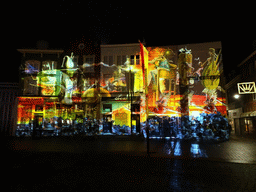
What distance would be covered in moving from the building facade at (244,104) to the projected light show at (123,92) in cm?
415

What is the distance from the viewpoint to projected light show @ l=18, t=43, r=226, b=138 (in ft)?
61.3

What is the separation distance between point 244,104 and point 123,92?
1363cm

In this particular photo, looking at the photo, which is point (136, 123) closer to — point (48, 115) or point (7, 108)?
point (48, 115)

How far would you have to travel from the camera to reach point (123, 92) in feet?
66.1

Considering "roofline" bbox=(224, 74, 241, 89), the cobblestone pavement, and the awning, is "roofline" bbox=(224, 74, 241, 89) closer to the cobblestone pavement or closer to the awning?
the awning

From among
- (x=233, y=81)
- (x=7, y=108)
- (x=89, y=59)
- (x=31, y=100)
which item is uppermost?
(x=89, y=59)

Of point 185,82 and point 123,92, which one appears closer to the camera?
point 185,82

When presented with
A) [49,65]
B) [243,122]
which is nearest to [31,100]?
[49,65]

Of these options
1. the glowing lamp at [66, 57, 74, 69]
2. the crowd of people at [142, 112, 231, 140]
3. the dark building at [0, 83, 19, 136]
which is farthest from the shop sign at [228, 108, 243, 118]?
the dark building at [0, 83, 19, 136]

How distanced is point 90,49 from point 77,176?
18304 millimetres

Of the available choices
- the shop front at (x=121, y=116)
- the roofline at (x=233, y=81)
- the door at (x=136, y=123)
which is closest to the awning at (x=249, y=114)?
the roofline at (x=233, y=81)

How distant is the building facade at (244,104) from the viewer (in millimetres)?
19766

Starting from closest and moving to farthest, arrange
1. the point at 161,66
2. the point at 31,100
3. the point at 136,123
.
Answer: the point at 161,66 → the point at 136,123 → the point at 31,100

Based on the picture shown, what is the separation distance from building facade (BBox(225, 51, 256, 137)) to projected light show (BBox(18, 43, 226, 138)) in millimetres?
4150
